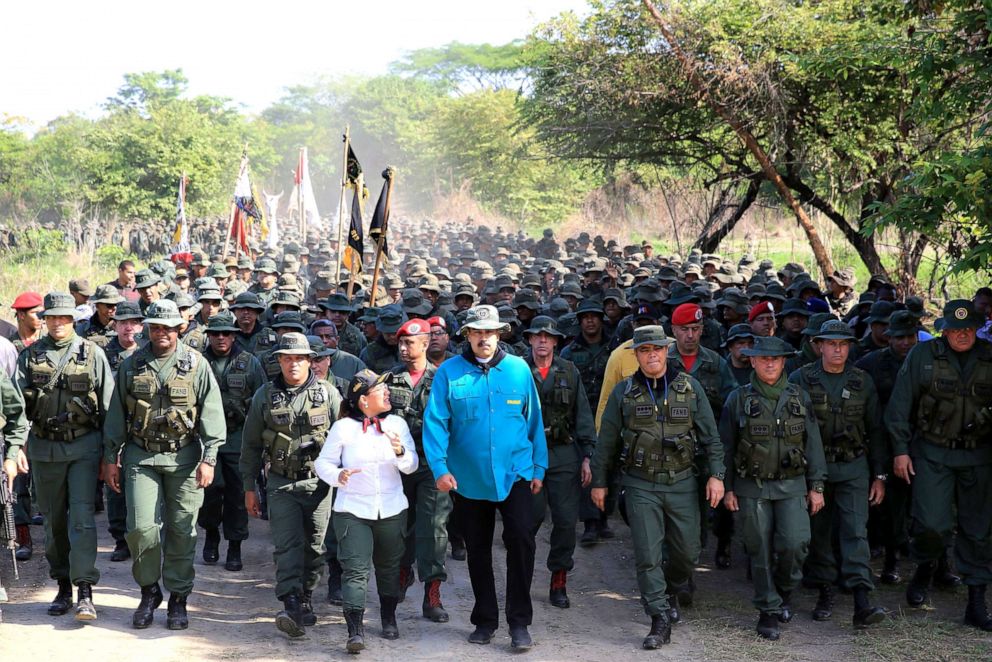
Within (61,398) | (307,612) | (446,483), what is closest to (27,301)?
(61,398)

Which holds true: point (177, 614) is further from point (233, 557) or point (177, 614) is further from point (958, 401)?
point (958, 401)

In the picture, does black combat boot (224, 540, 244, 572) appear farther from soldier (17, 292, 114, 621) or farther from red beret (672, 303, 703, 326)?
red beret (672, 303, 703, 326)

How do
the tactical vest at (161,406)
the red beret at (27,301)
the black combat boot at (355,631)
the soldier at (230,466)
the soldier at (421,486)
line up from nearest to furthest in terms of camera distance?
the black combat boot at (355,631) → the tactical vest at (161,406) → the soldier at (421,486) → the red beret at (27,301) → the soldier at (230,466)

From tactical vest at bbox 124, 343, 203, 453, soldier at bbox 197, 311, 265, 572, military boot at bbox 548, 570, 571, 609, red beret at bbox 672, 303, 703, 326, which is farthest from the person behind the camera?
soldier at bbox 197, 311, 265, 572

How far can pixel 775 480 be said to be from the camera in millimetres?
7070

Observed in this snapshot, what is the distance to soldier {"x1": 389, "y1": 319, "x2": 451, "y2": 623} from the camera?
7.49 m

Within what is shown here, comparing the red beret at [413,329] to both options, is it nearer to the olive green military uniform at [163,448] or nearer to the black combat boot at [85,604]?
the olive green military uniform at [163,448]

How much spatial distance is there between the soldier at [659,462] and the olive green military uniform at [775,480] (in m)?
0.30

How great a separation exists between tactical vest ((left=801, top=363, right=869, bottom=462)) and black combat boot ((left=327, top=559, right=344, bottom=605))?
3713 millimetres

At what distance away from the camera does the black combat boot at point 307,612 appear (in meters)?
7.15

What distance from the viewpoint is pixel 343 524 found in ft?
22.0

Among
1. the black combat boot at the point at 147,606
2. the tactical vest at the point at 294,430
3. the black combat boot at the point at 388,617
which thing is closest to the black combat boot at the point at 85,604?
the black combat boot at the point at 147,606

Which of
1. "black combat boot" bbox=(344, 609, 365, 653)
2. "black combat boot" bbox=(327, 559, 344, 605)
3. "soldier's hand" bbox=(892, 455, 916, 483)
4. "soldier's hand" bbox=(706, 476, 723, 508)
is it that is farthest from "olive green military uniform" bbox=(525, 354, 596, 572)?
"soldier's hand" bbox=(892, 455, 916, 483)

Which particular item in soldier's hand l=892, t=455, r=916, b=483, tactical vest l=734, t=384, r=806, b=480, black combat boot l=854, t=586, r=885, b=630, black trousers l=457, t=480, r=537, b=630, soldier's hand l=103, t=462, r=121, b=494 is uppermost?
tactical vest l=734, t=384, r=806, b=480
